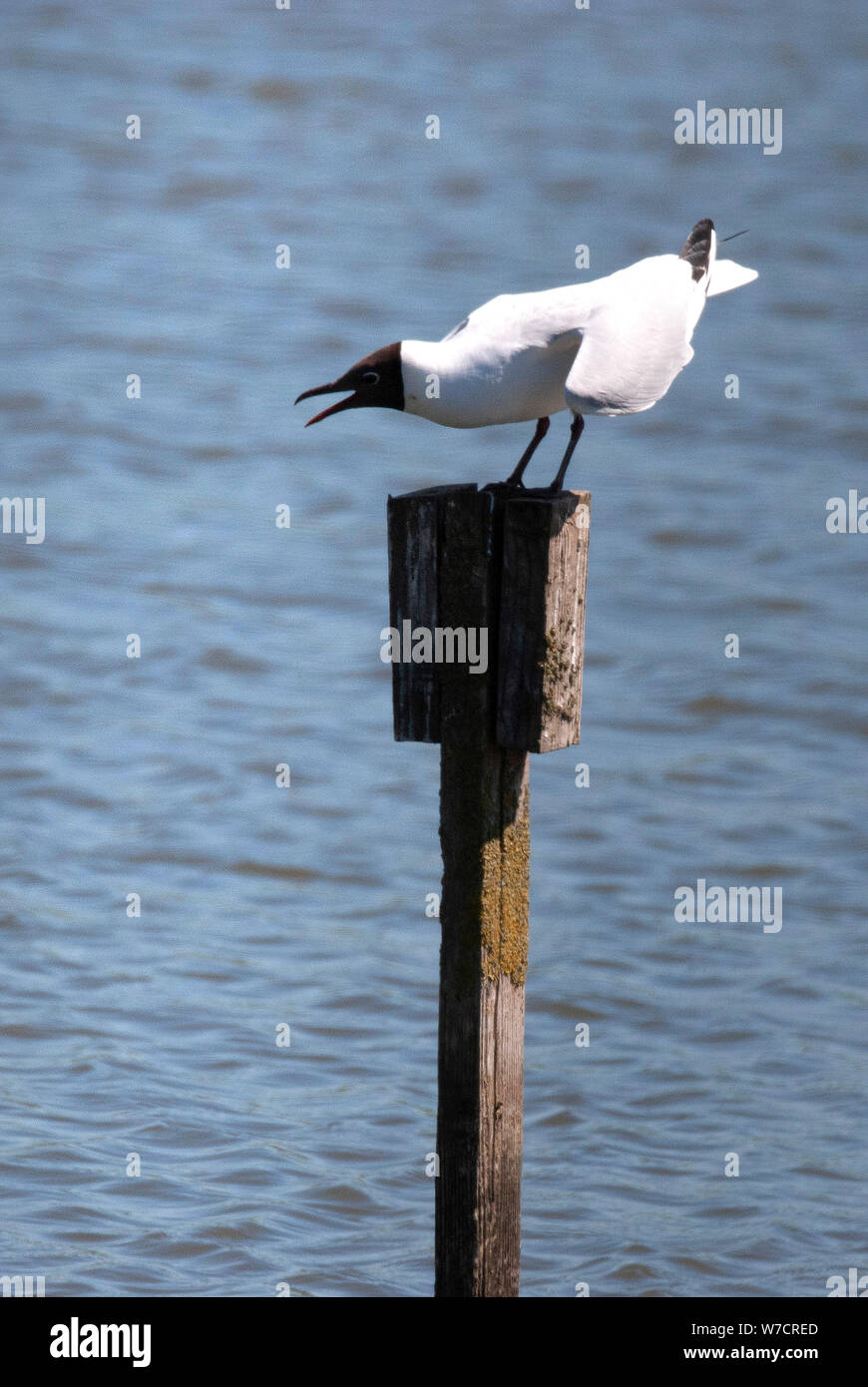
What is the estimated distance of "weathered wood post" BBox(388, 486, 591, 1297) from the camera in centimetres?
357

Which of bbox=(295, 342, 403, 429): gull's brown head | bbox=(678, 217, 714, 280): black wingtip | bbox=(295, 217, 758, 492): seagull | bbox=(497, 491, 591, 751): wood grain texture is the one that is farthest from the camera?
bbox=(678, 217, 714, 280): black wingtip

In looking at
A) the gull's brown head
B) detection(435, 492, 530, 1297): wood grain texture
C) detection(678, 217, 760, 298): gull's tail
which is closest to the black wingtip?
detection(678, 217, 760, 298): gull's tail

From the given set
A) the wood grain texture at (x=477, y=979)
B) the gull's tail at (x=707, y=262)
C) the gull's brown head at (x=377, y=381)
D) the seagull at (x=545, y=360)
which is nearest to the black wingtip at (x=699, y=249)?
the gull's tail at (x=707, y=262)

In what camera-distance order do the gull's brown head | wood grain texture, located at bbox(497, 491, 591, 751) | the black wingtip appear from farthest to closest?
the black wingtip
the gull's brown head
wood grain texture, located at bbox(497, 491, 591, 751)

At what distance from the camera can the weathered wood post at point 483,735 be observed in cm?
357

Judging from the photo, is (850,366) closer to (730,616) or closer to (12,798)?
(730,616)

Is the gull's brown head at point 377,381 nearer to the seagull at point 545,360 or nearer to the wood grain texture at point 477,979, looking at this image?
the seagull at point 545,360

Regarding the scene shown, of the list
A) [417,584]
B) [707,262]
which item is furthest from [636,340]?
[417,584]

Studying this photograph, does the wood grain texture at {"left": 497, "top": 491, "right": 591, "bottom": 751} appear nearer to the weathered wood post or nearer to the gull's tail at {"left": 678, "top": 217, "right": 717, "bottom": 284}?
the weathered wood post

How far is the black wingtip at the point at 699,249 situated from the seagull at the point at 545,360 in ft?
0.45

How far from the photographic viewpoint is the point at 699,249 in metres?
4.02

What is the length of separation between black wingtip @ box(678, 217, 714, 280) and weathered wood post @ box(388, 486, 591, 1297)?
2.40 ft

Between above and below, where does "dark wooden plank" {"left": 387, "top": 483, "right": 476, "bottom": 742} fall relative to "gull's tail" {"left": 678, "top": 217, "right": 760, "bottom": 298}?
below

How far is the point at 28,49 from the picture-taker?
60.1ft
